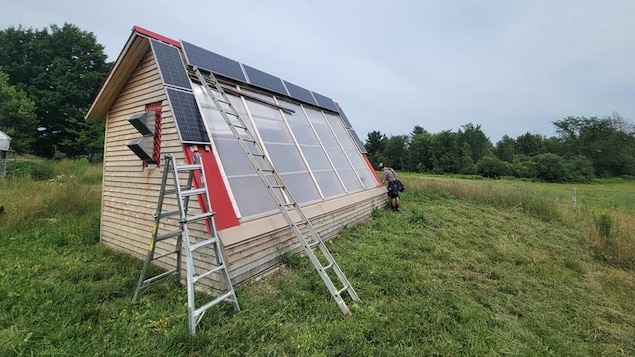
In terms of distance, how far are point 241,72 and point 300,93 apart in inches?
89.8

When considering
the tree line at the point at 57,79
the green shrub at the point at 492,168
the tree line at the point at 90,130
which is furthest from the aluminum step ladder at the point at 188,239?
the green shrub at the point at 492,168

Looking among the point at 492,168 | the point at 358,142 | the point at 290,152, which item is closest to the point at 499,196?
the point at 358,142

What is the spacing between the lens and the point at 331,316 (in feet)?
9.97

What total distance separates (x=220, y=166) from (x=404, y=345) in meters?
3.56

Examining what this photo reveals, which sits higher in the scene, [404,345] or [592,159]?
[592,159]

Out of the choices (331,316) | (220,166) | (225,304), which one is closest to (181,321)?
(225,304)

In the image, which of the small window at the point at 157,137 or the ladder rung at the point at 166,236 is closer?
the ladder rung at the point at 166,236

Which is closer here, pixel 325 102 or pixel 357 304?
pixel 357 304

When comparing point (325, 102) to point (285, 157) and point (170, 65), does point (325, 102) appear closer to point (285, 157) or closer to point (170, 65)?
point (285, 157)

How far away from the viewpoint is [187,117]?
4.25m

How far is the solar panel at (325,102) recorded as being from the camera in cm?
883

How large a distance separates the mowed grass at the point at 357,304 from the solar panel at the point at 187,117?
2.30 m

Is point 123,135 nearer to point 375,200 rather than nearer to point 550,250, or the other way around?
point 375,200

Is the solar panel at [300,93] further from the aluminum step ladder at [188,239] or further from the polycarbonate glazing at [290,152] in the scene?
the aluminum step ladder at [188,239]
